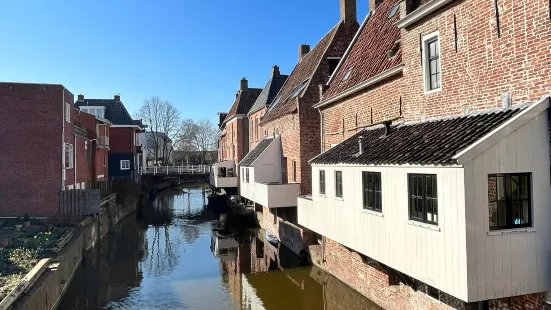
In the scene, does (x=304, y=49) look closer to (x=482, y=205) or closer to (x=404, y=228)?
(x=404, y=228)

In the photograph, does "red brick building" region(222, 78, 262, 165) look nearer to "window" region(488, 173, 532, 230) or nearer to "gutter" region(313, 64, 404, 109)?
"gutter" region(313, 64, 404, 109)

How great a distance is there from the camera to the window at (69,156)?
79.8 ft

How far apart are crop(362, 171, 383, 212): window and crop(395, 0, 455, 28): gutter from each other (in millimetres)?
3751

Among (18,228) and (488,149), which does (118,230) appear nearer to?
(18,228)

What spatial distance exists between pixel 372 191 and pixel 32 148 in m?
20.5

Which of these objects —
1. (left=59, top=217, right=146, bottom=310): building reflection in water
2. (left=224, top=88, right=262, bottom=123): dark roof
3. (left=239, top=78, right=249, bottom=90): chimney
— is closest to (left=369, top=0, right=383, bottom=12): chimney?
→ (left=59, top=217, right=146, bottom=310): building reflection in water

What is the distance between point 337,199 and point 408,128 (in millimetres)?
2863

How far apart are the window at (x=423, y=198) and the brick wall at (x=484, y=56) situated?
191cm

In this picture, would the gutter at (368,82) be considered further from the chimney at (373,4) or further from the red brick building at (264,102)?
the red brick building at (264,102)

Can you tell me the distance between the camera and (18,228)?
19.2 metres

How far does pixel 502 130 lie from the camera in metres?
6.32

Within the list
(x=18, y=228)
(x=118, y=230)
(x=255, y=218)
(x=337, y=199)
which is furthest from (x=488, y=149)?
(x=118, y=230)

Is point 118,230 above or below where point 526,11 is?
below

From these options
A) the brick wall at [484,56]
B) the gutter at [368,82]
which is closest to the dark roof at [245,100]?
the gutter at [368,82]
